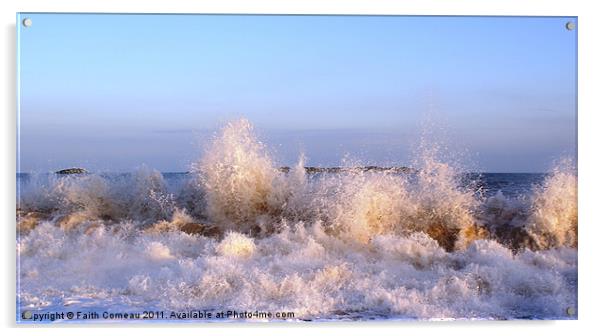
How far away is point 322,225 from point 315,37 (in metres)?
1.03

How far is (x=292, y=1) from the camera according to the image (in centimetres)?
335

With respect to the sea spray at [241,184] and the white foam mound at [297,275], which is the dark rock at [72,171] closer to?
the white foam mound at [297,275]

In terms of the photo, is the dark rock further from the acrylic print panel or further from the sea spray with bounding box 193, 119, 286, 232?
the sea spray with bounding box 193, 119, 286, 232

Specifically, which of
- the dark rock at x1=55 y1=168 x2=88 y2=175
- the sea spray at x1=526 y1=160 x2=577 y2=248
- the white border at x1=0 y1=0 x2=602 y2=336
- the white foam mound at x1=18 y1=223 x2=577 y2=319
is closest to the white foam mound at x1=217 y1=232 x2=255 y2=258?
the white foam mound at x1=18 y1=223 x2=577 y2=319

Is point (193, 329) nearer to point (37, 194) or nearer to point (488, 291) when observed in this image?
point (37, 194)

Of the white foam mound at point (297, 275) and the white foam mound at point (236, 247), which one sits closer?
the white foam mound at point (297, 275)

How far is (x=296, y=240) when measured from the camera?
3643mm

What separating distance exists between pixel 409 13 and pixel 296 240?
1336 mm

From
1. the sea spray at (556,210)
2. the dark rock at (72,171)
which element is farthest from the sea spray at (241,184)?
the sea spray at (556,210)

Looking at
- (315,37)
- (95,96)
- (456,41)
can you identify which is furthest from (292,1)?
(95,96)

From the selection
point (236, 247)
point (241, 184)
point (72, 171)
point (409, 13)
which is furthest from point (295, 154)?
point (72, 171)

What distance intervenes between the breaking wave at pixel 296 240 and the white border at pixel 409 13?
61 millimetres

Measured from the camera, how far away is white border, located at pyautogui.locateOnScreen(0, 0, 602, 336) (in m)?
3.31

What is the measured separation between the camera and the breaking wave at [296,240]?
343cm
